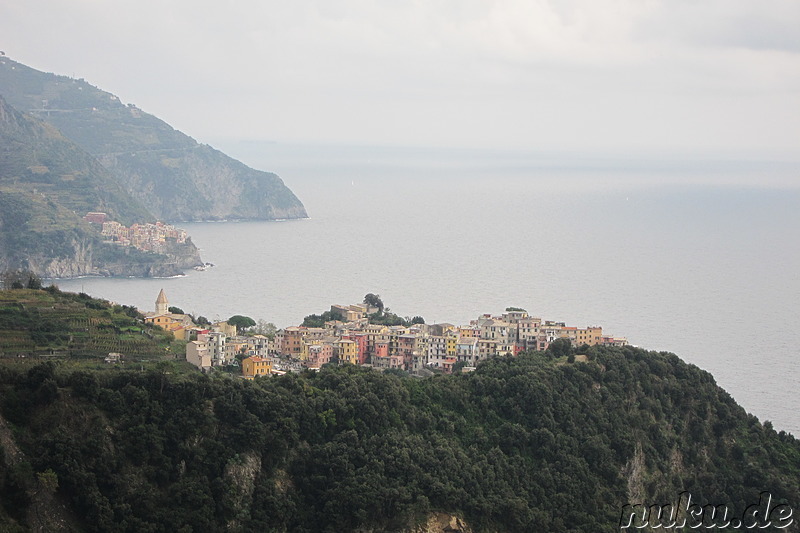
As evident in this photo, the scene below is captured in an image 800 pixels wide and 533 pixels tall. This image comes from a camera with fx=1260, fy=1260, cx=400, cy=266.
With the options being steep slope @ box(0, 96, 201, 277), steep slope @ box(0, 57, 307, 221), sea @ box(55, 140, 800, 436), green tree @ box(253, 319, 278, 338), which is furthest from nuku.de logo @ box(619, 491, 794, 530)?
steep slope @ box(0, 57, 307, 221)

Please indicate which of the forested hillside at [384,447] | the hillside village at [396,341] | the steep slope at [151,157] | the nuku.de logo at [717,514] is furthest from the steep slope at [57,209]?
the nuku.de logo at [717,514]

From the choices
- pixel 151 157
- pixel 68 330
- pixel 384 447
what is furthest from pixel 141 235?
pixel 384 447

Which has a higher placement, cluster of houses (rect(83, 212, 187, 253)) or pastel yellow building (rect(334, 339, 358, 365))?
cluster of houses (rect(83, 212, 187, 253))

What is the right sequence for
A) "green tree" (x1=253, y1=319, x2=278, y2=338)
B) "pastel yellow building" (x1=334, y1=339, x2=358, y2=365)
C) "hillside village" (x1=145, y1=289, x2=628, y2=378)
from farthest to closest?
1. "green tree" (x1=253, y1=319, x2=278, y2=338)
2. "pastel yellow building" (x1=334, y1=339, x2=358, y2=365)
3. "hillside village" (x1=145, y1=289, x2=628, y2=378)

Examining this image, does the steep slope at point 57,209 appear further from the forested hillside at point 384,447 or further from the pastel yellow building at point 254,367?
the forested hillside at point 384,447

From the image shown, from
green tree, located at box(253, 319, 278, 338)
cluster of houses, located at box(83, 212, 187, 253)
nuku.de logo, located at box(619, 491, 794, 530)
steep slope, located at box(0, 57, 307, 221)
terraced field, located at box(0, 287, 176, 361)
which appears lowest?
nuku.de logo, located at box(619, 491, 794, 530)

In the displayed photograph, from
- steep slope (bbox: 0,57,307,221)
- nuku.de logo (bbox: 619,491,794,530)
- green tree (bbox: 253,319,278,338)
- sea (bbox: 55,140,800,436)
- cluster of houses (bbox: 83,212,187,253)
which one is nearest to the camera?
nuku.de logo (bbox: 619,491,794,530)

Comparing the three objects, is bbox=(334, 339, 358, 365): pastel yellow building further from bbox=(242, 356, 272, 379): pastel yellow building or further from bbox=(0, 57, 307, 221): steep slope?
bbox=(0, 57, 307, 221): steep slope

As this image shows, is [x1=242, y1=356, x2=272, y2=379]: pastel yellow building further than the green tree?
No
